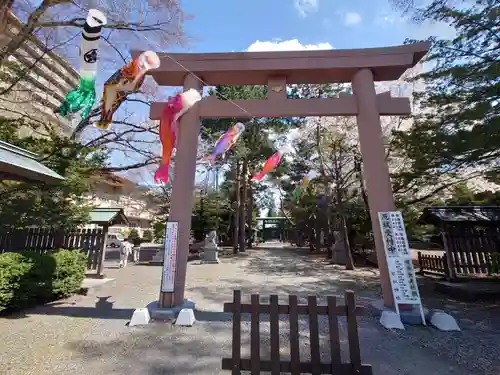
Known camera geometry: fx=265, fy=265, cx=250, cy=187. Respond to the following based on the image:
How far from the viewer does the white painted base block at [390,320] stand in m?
4.64

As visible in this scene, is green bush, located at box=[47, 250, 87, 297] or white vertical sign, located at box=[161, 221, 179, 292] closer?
white vertical sign, located at box=[161, 221, 179, 292]

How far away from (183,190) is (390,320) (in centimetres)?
459

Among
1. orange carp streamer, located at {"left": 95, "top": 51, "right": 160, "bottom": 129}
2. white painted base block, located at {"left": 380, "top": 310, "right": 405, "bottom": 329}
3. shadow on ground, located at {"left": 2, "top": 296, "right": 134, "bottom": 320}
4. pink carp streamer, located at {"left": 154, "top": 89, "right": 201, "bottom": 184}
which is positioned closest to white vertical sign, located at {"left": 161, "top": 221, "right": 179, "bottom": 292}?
shadow on ground, located at {"left": 2, "top": 296, "right": 134, "bottom": 320}

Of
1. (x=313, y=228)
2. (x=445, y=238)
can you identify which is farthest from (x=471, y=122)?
(x=313, y=228)

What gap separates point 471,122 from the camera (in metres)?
6.03

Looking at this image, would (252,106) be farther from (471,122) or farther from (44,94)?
(44,94)

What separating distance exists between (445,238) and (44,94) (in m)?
14.2

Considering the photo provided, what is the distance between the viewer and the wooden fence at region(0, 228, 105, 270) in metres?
7.78

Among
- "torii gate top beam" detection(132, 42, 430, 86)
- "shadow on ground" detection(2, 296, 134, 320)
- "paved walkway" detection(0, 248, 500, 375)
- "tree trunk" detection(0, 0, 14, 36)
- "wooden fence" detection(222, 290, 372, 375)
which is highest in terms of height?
"tree trunk" detection(0, 0, 14, 36)

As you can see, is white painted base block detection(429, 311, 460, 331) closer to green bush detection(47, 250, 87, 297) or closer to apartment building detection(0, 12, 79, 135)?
green bush detection(47, 250, 87, 297)

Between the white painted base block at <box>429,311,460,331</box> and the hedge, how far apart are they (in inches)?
309

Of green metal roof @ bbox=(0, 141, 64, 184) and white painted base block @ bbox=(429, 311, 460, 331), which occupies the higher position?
green metal roof @ bbox=(0, 141, 64, 184)

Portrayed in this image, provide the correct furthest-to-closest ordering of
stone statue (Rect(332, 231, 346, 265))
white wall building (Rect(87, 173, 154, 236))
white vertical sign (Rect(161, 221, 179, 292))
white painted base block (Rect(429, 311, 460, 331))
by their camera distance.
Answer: white wall building (Rect(87, 173, 154, 236)) < stone statue (Rect(332, 231, 346, 265)) < white vertical sign (Rect(161, 221, 179, 292)) < white painted base block (Rect(429, 311, 460, 331))

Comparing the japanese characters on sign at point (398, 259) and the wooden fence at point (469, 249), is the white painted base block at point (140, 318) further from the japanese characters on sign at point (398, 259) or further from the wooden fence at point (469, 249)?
the wooden fence at point (469, 249)
